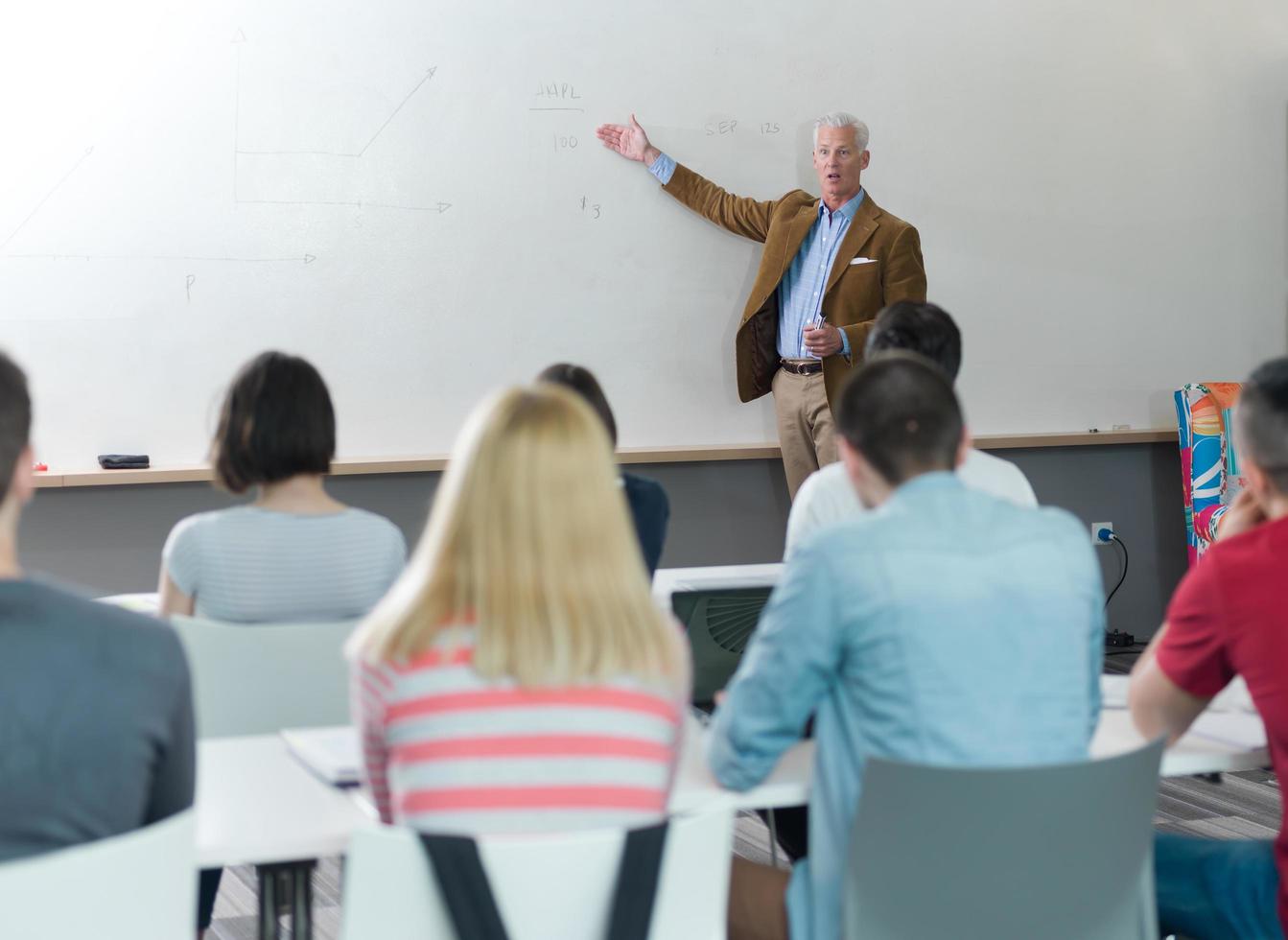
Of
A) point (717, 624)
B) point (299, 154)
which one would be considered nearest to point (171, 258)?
point (299, 154)

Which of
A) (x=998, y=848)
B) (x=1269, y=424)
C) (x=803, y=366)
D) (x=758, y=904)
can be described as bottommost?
(x=758, y=904)

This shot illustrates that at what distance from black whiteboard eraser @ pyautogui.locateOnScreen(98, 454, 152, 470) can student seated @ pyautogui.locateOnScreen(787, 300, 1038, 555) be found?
7.43 ft

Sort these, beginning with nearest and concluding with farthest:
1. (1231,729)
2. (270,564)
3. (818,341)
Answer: (1231,729) < (270,564) < (818,341)

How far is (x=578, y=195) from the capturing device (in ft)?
14.7

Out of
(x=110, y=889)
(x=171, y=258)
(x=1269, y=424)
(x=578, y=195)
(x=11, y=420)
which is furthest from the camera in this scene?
(x=578, y=195)

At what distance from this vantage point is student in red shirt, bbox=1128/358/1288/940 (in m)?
1.73

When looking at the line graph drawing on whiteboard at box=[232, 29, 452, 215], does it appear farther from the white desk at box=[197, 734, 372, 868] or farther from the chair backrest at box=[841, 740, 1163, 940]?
the chair backrest at box=[841, 740, 1163, 940]

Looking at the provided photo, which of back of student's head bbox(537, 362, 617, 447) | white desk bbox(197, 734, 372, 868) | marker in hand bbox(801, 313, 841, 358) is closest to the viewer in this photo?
white desk bbox(197, 734, 372, 868)

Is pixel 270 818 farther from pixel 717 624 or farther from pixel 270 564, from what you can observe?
pixel 717 624

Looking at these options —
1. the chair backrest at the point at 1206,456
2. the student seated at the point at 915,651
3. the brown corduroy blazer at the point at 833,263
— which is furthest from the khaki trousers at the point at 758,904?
the chair backrest at the point at 1206,456

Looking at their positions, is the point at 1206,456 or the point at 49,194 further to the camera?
the point at 1206,456

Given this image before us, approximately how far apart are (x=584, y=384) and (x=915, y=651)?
1286mm

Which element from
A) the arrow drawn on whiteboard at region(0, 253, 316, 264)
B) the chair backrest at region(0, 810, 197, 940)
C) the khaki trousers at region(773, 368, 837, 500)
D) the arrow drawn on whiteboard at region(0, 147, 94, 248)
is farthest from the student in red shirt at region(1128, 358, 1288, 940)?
the arrow drawn on whiteboard at region(0, 147, 94, 248)

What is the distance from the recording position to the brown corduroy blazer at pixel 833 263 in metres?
4.55
